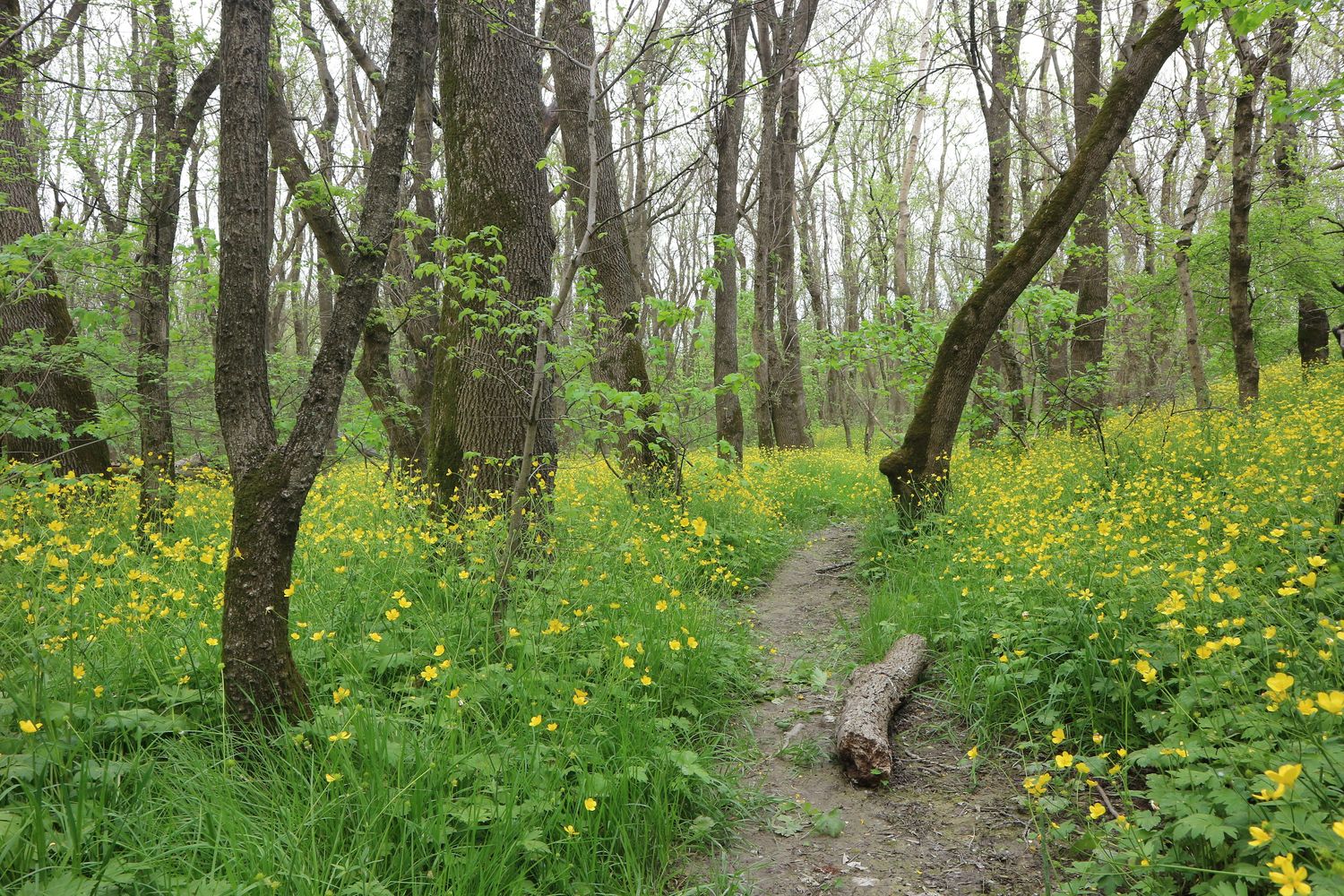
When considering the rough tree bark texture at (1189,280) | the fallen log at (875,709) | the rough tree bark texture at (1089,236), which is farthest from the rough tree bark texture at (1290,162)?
the fallen log at (875,709)

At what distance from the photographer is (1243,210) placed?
6.78 meters

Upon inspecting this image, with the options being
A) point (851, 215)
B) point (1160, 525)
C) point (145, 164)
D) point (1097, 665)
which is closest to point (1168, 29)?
point (1160, 525)

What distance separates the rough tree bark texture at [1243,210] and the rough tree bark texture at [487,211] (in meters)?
6.80

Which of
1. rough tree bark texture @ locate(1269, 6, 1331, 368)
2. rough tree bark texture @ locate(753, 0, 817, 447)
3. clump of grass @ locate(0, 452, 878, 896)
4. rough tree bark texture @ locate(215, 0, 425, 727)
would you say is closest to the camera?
clump of grass @ locate(0, 452, 878, 896)

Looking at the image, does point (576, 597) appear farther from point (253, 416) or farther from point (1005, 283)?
point (1005, 283)

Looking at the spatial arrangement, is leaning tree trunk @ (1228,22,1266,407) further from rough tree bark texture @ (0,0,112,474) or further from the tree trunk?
rough tree bark texture @ (0,0,112,474)

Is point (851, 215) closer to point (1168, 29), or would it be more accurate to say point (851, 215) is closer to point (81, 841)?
point (1168, 29)

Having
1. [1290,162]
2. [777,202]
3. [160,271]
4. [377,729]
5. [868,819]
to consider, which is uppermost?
[777,202]

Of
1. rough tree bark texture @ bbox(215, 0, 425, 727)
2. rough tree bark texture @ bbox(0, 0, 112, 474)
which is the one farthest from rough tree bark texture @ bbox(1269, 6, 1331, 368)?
rough tree bark texture @ bbox(0, 0, 112, 474)

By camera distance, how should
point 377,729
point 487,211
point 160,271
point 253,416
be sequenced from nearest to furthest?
point 377,729 → point 253,416 → point 487,211 → point 160,271

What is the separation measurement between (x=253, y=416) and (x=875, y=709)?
302 cm

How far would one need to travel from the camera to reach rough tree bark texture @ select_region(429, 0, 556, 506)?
4656 mm

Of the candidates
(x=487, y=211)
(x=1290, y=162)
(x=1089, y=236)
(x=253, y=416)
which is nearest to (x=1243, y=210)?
(x=1089, y=236)

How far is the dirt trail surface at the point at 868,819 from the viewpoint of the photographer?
2283mm
